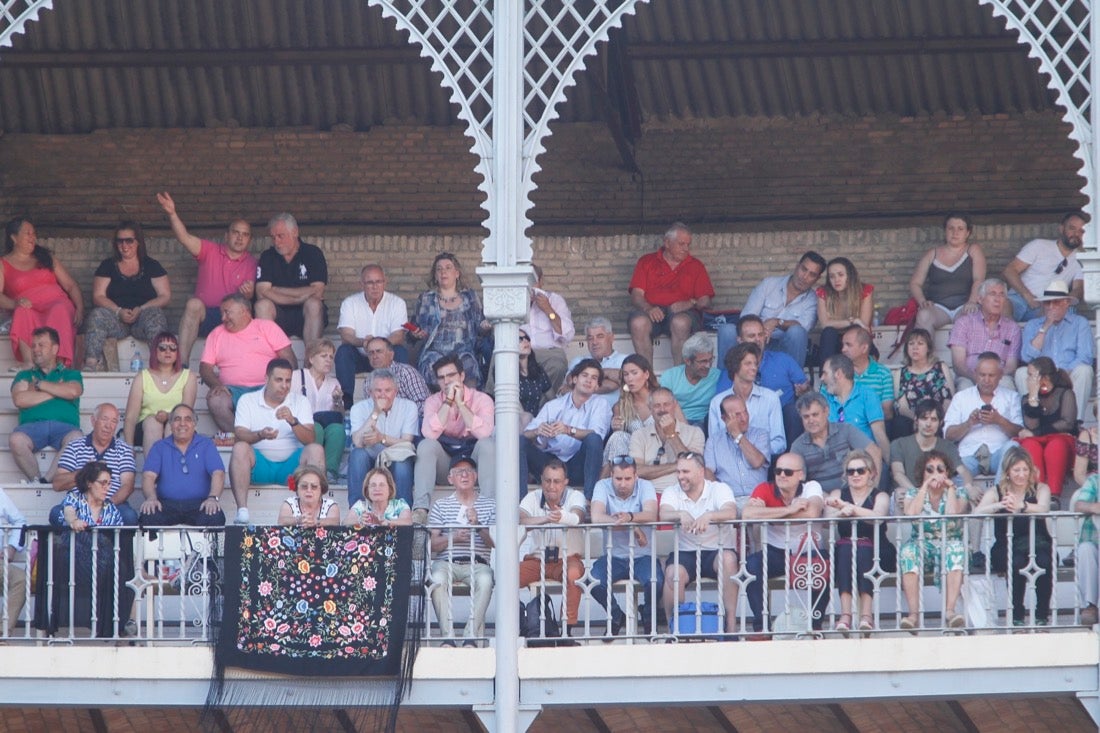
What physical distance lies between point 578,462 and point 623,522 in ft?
4.48

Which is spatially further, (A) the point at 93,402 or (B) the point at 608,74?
(B) the point at 608,74

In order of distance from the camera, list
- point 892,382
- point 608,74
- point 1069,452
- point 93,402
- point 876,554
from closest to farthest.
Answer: point 876,554, point 1069,452, point 892,382, point 93,402, point 608,74

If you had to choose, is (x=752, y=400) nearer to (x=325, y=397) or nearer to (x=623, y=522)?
(x=623, y=522)

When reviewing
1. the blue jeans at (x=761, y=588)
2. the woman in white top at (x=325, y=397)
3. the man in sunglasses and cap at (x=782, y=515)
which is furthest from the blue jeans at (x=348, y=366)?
the blue jeans at (x=761, y=588)

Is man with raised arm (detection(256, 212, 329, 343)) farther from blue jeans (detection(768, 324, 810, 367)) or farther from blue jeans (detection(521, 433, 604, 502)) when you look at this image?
blue jeans (detection(768, 324, 810, 367))

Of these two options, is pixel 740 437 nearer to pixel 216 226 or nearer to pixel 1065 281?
pixel 1065 281

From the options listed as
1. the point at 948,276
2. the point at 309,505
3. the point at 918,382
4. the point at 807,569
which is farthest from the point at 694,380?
the point at 309,505

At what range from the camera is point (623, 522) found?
38.5 feet

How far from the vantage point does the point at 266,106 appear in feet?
56.7

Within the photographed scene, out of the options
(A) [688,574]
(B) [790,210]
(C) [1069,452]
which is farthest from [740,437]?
(B) [790,210]

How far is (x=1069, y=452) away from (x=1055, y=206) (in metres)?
4.64

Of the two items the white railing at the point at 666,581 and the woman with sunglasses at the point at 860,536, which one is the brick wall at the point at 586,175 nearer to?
the white railing at the point at 666,581

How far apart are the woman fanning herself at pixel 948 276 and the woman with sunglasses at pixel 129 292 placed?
568 centimetres

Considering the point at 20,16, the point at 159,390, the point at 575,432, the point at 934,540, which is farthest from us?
the point at 159,390
